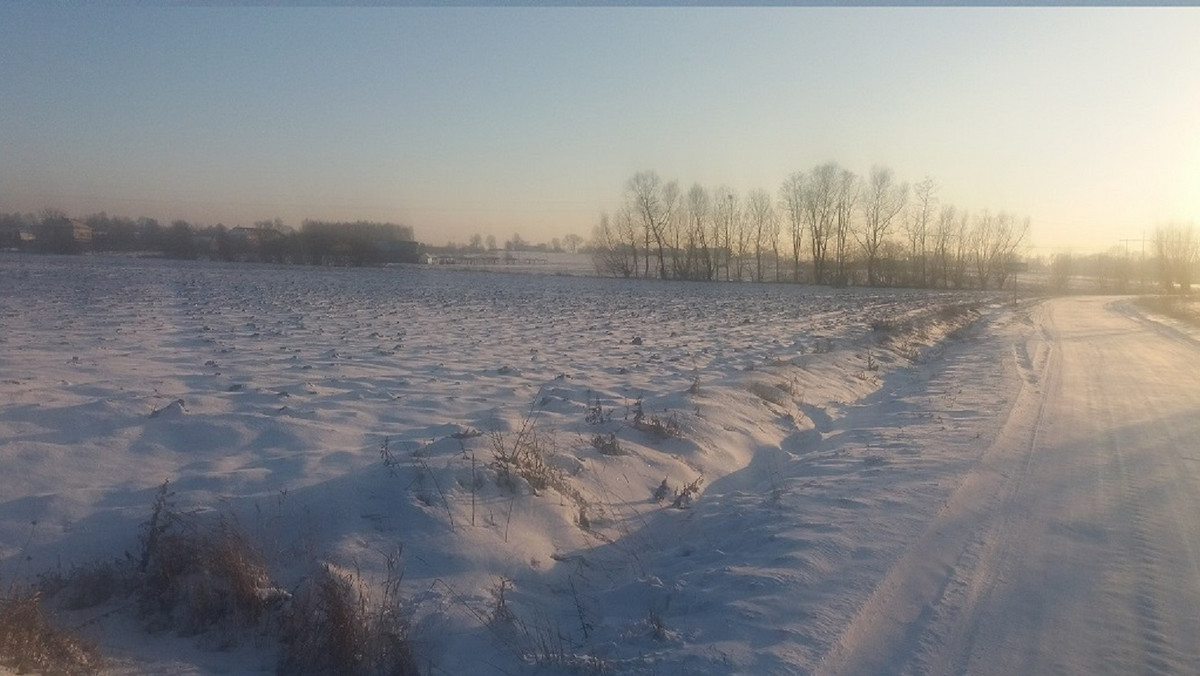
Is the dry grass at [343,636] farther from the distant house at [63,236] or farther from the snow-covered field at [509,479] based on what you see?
the distant house at [63,236]

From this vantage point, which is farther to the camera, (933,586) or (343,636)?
(933,586)

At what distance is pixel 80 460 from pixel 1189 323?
42.4 meters

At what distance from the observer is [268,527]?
23.5ft

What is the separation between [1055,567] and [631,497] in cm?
405

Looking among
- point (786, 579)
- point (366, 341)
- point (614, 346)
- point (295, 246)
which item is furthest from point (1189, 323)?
point (295, 246)

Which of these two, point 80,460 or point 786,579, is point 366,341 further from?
point 786,579

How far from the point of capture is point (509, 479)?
8328mm

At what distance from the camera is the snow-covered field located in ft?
19.6

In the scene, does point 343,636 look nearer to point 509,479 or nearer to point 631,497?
point 509,479

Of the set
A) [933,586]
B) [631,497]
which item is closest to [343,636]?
[631,497]

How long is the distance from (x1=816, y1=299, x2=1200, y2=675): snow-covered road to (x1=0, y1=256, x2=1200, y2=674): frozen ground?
32 mm

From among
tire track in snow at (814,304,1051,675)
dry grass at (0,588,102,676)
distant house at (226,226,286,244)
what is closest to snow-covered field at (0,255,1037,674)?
tire track in snow at (814,304,1051,675)

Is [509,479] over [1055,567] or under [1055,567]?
over

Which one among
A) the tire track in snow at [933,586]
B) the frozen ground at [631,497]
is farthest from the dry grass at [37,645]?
the tire track in snow at [933,586]
